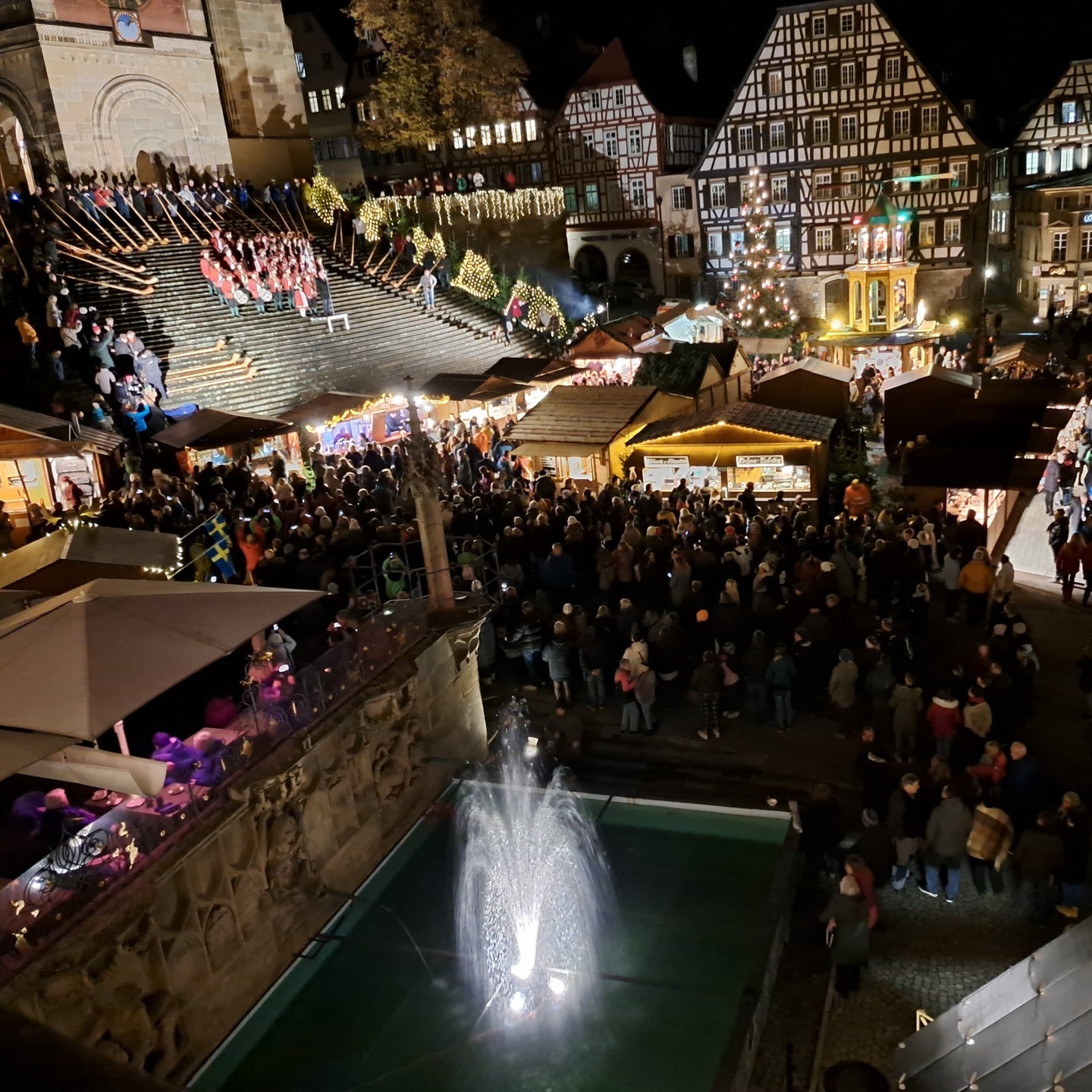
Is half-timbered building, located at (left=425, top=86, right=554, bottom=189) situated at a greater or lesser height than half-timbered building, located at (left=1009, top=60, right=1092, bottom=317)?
greater

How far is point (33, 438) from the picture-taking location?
14.4 metres

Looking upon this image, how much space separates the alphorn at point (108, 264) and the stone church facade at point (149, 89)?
6820 mm

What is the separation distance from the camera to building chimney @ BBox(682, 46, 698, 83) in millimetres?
41656

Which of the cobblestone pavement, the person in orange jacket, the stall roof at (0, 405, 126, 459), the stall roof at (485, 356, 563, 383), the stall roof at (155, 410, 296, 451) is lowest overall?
the cobblestone pavement

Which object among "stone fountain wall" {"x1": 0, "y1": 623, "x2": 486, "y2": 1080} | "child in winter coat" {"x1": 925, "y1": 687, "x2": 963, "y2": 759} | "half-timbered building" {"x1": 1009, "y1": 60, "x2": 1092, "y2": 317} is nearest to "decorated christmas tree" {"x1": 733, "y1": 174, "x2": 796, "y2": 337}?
"half-timbered building" {"x1": 1009, "y1": 60, "x2": 1092, "y2": 317}

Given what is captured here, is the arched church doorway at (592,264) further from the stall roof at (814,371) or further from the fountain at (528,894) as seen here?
the fountain at (528,894)

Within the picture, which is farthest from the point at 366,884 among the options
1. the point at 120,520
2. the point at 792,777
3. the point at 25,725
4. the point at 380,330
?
the point at 380,330

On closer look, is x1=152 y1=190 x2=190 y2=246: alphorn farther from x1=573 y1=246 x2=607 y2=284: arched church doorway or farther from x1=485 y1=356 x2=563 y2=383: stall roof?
x1=573 y1=246 x2=607 y2=284: arched church doorway

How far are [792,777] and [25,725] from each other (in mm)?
6701

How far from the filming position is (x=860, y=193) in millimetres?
34906

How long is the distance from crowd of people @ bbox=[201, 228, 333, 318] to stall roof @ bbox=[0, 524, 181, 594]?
51.5ft

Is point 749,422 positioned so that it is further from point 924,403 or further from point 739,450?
point 924,403

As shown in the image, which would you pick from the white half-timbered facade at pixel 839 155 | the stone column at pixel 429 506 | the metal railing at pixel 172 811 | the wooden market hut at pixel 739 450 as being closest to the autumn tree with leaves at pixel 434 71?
the white half-timbered facade at pixel 839 155

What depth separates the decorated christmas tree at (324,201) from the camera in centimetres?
3262
